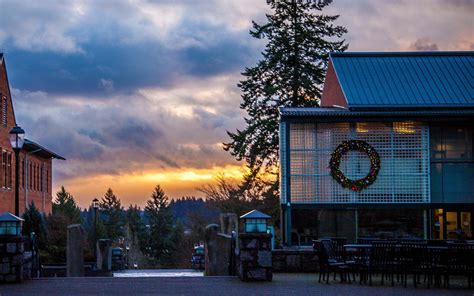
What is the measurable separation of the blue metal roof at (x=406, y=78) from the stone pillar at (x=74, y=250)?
1069 cm

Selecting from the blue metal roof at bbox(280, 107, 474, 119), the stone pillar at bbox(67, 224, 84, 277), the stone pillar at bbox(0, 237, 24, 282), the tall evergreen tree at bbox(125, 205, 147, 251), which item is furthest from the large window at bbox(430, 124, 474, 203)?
the tall evergreen tree at bbox(125, 205, 147, 251)

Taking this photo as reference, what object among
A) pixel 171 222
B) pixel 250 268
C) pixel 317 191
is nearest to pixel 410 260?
pixel 250 268

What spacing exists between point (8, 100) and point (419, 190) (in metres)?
25.7

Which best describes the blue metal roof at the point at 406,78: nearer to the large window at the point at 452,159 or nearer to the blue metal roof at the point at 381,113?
the blue metal roof at the point at 381,113

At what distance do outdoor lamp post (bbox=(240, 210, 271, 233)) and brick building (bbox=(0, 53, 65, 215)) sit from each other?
26.9 m

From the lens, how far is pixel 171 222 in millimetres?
111938

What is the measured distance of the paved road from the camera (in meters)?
17.4

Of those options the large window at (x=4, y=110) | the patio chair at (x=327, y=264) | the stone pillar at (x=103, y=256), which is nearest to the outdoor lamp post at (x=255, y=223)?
the patio chair at (x=327, y=264)

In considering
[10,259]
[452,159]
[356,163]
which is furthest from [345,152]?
[10,259]

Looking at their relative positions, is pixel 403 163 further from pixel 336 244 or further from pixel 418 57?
pixel 336 244

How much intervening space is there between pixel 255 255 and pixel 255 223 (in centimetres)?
75

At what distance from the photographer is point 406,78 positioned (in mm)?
34438

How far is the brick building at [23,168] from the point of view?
4600cm

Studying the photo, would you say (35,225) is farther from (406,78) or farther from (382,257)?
(382,257)
